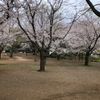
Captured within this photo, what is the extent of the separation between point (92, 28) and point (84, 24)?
1207 millimetres

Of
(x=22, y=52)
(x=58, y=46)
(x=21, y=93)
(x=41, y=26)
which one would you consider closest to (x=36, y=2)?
(x=41, y=26)

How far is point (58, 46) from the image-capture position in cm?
3391

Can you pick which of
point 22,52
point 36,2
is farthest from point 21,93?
point 22,52

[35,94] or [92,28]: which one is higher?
[92,28]

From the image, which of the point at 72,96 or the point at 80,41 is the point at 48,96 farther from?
the point at 80,41

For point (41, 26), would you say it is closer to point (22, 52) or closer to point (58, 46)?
point (58, 46)

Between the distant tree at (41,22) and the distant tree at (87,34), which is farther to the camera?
the distant tree at (87,34)

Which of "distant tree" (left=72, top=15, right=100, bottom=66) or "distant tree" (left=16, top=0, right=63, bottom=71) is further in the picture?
"distant tree" (left=72, top=15, right=100, bottom=66)

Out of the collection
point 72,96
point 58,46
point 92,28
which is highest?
point 92,28

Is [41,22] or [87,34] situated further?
[87,34]

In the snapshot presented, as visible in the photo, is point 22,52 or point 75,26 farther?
point 22,52

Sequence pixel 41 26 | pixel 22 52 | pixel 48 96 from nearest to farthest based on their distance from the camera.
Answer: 1. pixel 48 96
2. pixel 41 26
3. pixel 22 52

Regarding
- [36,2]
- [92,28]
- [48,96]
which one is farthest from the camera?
[92,28]

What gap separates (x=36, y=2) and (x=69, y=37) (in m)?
13.5
